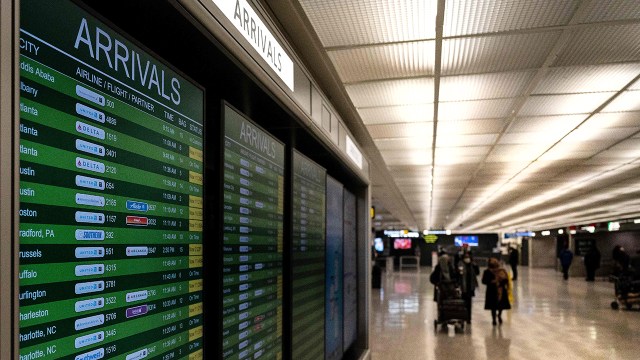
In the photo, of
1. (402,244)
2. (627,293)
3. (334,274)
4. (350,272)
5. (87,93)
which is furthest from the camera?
(402,244)

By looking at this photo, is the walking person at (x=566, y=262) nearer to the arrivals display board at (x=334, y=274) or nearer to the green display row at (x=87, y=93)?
the arrivals display board at (x=334, y=274)

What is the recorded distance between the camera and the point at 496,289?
35.9 ft

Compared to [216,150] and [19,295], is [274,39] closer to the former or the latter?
[216,150]

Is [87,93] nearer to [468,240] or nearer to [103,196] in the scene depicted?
[103,196]

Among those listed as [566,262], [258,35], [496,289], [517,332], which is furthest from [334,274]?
[566,262]

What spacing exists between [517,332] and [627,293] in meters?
5.34

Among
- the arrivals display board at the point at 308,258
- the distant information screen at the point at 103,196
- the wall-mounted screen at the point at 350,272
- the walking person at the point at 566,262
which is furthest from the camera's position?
the walking person at the point at 566,262

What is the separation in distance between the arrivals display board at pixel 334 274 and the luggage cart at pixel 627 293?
34.1ft

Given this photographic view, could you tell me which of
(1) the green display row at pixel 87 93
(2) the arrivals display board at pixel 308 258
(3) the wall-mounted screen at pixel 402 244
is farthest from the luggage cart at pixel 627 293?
(3) the wall-mounted screen at pixel 402 244

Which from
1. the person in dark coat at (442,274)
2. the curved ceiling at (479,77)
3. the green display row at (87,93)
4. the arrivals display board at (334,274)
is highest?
the curved ceiling at (479,77)

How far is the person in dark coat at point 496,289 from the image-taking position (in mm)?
10852

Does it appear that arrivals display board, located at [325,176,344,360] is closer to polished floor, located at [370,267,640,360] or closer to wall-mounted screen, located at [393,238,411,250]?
polished floor, located at [370,267,640,360]

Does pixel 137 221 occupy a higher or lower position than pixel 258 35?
lower

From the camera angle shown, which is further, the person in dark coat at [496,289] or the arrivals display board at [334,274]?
the person in dark coat at [496,289]
